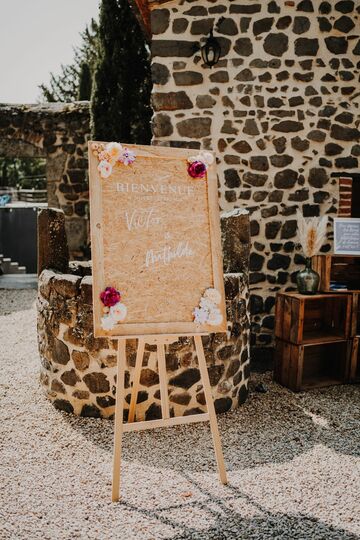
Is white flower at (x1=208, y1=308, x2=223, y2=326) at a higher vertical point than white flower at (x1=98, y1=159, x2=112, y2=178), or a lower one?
lower

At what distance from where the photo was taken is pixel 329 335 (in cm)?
462

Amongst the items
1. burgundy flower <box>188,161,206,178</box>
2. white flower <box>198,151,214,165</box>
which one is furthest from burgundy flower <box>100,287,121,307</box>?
white flower <box>198,151,214,165</box>

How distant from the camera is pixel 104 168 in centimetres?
270

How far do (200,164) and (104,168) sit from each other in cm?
57

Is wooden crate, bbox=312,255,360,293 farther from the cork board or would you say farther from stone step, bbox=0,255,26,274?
stone step, bbox=0,255,26,274

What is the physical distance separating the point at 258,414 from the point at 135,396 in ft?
3.57

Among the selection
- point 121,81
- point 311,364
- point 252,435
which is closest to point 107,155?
point 252,435

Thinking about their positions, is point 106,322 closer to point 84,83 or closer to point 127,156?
point 127,156

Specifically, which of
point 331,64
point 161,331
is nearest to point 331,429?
point 161,331

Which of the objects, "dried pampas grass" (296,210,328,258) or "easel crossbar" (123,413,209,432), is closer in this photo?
"easel crossbar" (123,413,209,432)

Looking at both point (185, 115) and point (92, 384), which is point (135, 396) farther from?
point (185, 115)

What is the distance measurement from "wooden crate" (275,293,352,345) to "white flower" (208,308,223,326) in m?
1.66

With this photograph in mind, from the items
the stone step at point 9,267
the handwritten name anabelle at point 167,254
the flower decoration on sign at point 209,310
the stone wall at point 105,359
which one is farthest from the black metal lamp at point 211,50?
the stone step at point 9,267

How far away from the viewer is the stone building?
488 cm
